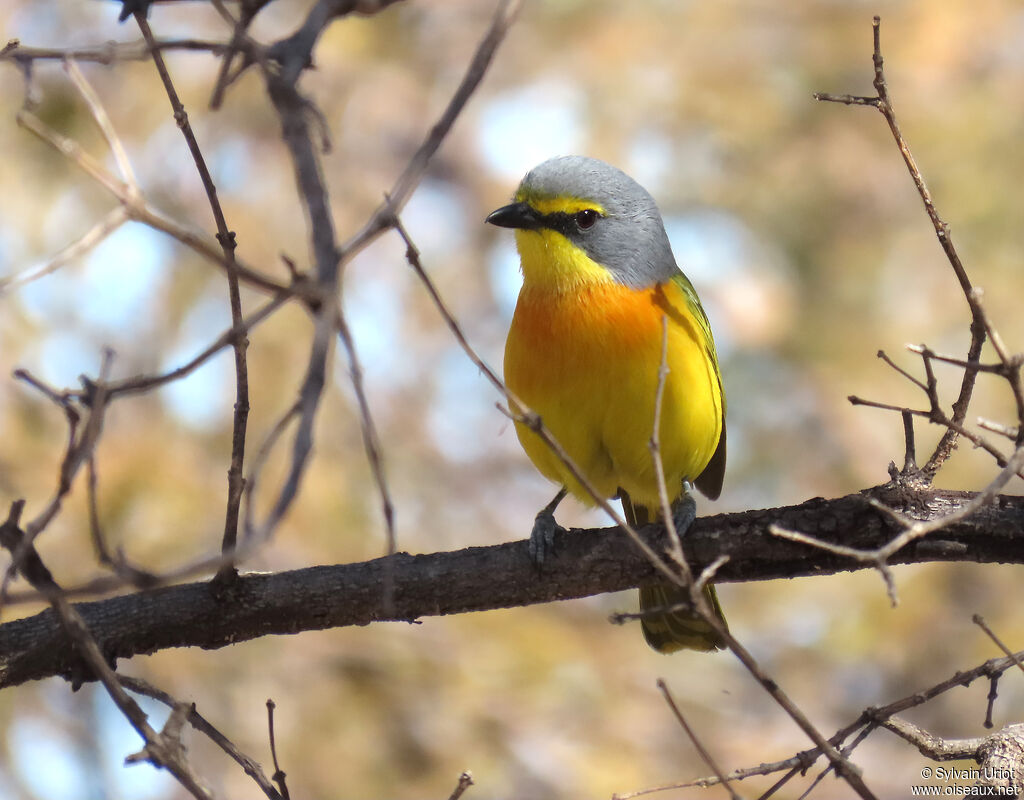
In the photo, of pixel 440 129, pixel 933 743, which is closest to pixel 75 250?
pixel 440 129

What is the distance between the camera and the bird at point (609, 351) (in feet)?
14.5

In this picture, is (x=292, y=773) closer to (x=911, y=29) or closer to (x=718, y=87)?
(x=718, y=87)

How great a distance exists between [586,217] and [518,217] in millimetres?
337

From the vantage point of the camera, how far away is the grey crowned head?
4949 mm

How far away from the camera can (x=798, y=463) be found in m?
9.47

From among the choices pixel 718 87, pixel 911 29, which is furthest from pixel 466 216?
pixel 911 29

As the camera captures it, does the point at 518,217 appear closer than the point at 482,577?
No

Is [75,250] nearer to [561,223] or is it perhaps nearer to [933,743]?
[933,743]

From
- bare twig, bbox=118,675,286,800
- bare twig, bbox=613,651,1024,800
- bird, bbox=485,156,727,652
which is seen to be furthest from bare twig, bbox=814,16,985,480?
bare twig, bbox=118,675,286,800

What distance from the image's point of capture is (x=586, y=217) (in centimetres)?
505

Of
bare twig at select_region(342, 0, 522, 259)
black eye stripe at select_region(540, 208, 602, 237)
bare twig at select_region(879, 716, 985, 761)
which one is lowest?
bare twig at select_region(879, 716, 985, 761)

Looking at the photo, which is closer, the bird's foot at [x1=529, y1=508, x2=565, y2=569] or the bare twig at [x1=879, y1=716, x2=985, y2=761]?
the bare twig at [x1=879, y1=716, x2=985, y2=761]

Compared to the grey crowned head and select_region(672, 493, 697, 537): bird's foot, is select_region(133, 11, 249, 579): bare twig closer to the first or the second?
select_region(672, 493, 697, 537): bird's foot

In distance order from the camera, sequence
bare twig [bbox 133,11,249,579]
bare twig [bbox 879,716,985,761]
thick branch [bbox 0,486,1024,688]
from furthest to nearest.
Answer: thick branch [bbox 0,486,1024,688] < bare twig [bbox 879,716,985,761] < bare twig [bbox 133,11,249,579]
